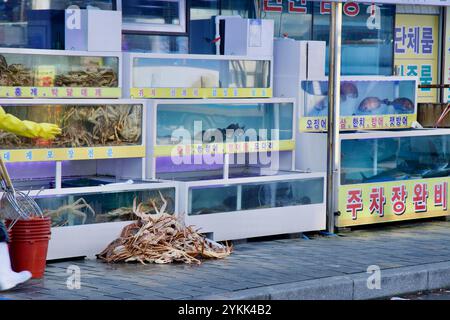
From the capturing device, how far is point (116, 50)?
36.4 ft

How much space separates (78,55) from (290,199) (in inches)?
113

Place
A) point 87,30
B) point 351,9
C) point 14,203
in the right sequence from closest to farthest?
point 14,203
point 87,30
point 351,9

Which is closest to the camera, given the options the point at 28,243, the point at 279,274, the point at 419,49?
the point at 28,243

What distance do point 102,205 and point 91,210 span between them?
155mm

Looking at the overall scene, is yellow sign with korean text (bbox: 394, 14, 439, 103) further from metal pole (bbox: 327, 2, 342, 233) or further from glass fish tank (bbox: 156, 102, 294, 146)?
glass fish tank (bbox: 156, 102, 294, 146)

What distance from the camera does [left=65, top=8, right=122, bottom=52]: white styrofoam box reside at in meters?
10.9

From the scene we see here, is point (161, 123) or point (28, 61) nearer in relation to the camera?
point (28, 61)

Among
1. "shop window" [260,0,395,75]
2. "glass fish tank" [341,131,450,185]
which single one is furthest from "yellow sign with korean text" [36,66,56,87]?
"shop window" [260,0,395,75]

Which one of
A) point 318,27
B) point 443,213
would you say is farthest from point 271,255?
point 318,27

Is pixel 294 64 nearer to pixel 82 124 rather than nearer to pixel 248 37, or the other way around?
pixel 248 37

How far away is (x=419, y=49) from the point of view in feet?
55.6

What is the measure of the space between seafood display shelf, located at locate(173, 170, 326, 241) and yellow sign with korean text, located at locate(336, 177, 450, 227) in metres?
0.40

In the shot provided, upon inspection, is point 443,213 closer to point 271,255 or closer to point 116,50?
point 271,255

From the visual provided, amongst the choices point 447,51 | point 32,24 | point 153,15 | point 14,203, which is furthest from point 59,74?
point 447,51
